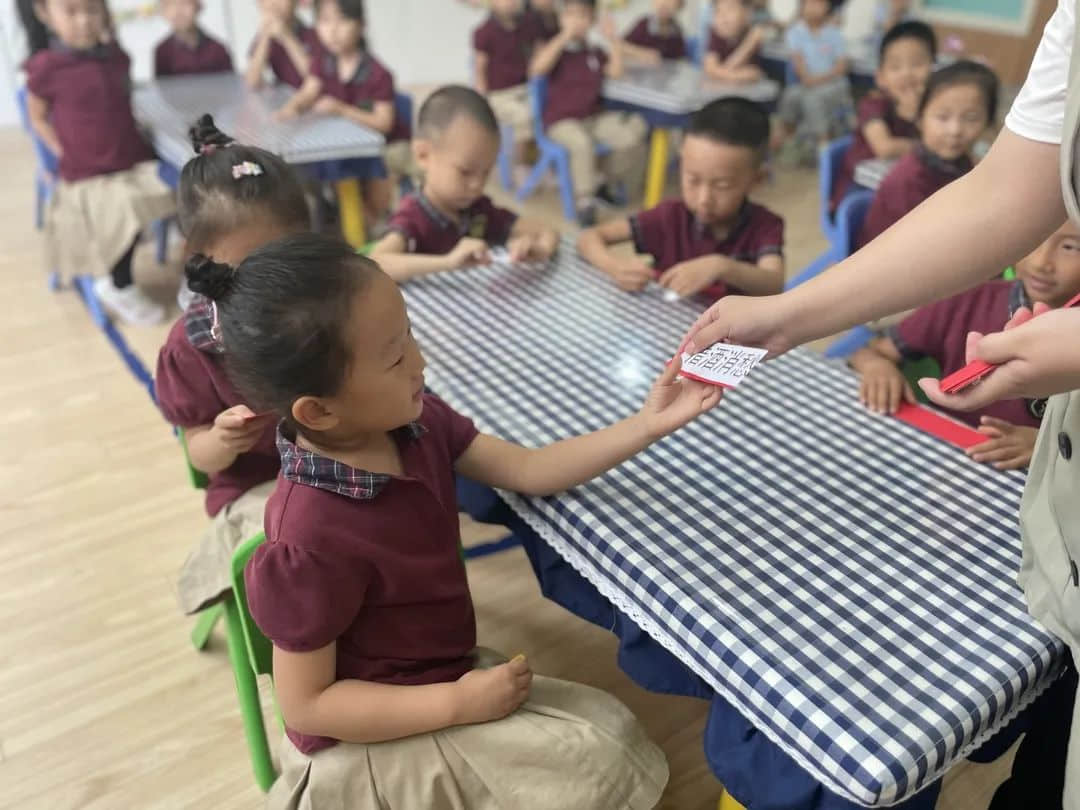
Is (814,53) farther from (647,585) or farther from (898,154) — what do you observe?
(647,585)

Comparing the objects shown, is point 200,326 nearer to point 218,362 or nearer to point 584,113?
point 218,362

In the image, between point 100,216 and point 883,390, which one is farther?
point 100,216

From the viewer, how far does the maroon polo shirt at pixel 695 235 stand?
2.09 m

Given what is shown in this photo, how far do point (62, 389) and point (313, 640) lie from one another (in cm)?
231

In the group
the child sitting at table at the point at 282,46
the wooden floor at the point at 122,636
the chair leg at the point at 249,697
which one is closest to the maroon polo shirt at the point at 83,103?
the child sitting at table at the point at 282,46

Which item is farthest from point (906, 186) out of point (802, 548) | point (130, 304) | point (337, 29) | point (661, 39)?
point (661, 39)

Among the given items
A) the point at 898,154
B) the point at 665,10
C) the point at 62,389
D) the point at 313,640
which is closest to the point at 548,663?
the point at 313,640

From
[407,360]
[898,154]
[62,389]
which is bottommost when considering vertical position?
[62,389]

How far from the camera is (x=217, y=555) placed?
1.49m

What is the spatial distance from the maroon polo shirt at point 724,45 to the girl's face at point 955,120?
2728 millimetres

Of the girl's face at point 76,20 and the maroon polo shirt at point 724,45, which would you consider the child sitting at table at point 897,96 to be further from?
the girl's face at point 76,20

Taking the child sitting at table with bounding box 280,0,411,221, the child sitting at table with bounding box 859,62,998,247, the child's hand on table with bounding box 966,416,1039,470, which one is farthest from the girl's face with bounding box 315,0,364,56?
the child's hand on table with bounding box 966,416,1039,470

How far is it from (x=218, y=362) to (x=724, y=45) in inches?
182

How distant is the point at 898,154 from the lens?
134 inches
